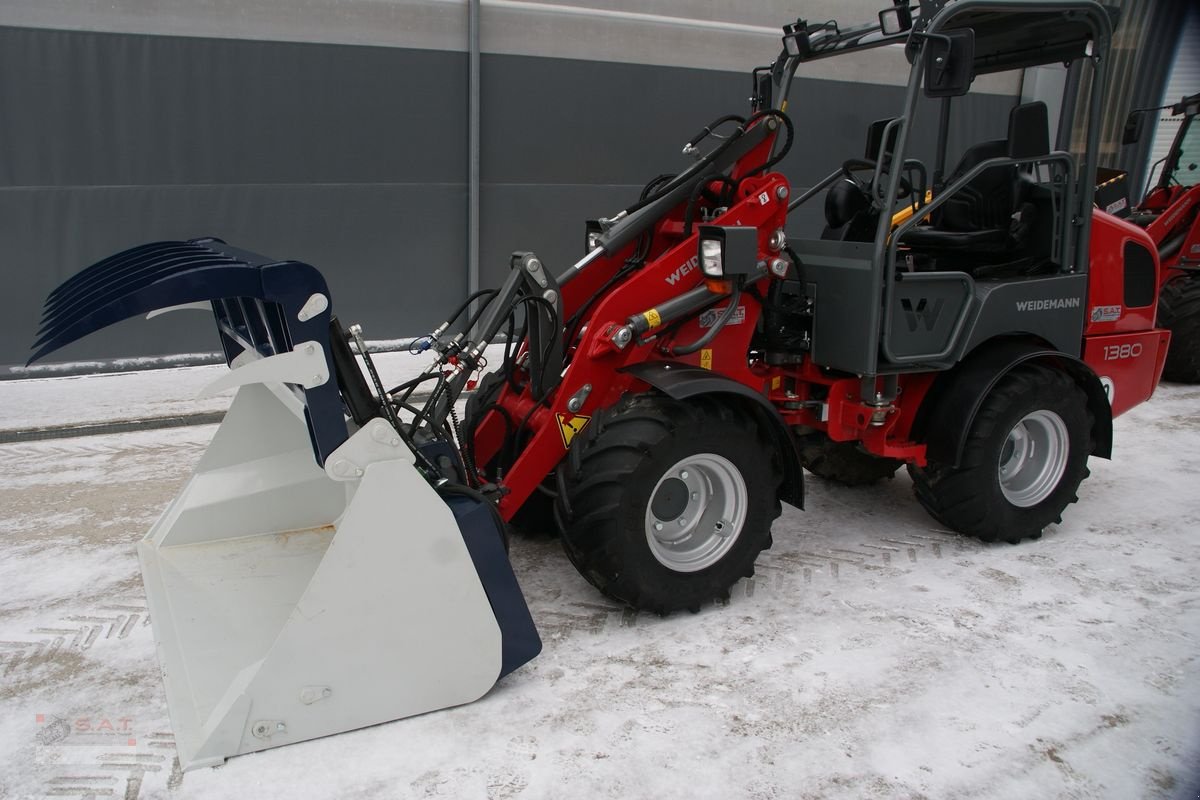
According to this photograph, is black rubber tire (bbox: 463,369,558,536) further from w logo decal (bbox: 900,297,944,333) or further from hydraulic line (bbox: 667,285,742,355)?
w logo decal (bbox: 900,297,944,333)

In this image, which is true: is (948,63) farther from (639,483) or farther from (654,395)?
(639,483)

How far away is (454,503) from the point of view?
2875mm

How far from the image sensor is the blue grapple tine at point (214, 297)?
2443 mm

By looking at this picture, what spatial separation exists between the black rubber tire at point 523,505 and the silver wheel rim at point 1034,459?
6.50 feet

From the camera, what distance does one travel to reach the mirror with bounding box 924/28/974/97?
325 centimetres

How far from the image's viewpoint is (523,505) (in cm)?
394

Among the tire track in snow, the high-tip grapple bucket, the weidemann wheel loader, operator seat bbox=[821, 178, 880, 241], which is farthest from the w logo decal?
the tire track in snow

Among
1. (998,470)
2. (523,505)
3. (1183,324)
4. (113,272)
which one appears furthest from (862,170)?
(1183,324)

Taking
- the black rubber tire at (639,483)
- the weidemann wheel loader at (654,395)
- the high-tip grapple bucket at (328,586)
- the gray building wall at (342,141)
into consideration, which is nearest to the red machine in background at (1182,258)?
the gray building wall at (342,141)

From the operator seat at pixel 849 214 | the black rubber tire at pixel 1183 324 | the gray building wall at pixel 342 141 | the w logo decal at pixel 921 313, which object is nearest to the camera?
the w logo decal at pixel 921 313

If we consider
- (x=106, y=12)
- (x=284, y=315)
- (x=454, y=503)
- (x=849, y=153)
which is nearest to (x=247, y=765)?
(x=454, y=503)

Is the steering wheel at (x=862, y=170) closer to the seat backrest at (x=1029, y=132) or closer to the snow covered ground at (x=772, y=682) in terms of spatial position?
the seat backrest at (x=1029, y=132)

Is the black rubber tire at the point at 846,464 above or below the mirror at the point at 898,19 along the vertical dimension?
below

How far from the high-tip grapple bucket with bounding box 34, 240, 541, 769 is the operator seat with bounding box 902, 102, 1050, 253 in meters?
2.43
